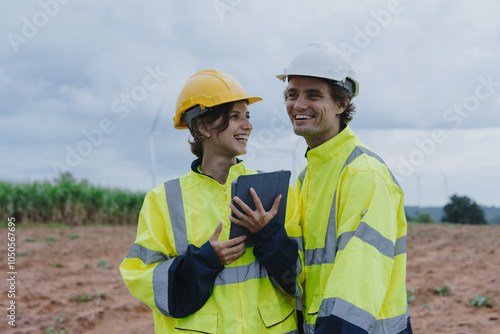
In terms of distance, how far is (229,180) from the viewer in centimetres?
292

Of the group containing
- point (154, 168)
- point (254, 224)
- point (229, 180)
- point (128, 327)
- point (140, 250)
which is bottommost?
point (128, 327)

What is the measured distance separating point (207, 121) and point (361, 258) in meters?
1.36

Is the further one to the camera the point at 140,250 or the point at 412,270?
the point at 412,270

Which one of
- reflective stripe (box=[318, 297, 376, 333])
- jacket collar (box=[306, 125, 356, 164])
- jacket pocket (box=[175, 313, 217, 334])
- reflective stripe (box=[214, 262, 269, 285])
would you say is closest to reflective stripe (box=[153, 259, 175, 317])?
jacket pocket (box=[175, 313, 217, 334])

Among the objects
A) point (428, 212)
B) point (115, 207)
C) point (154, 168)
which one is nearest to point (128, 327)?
point (154, 168)

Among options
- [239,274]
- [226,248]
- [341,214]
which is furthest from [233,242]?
[341,214]

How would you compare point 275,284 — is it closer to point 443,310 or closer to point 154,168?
point 443,310

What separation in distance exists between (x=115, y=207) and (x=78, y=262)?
12659mm

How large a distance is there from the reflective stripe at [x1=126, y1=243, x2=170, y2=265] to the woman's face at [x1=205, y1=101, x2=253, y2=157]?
0.74 m

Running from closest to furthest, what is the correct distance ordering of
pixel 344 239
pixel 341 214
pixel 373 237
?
1. pixel 373 237
2. pixel 344 239
3. pixel 341 214

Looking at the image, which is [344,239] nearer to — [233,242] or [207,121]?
[233,242]

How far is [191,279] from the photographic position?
2668 millimetres

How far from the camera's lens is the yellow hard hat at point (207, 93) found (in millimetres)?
3023

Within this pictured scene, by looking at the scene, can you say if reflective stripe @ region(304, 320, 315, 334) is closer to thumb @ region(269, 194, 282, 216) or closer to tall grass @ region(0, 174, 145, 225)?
thumb @ region(269, 194, 282, 216)
